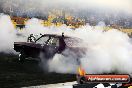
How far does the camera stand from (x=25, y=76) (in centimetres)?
1076

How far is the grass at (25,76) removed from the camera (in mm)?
9387

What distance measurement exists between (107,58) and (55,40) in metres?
2.09

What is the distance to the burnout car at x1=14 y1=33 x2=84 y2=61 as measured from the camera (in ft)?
43.3

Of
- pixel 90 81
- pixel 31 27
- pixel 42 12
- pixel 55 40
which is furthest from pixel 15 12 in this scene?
pixel 90 81

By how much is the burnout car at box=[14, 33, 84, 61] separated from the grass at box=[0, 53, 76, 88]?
57 cm

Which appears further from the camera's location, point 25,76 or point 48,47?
point 48,47

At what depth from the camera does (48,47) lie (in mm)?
13375

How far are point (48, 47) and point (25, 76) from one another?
2804mm

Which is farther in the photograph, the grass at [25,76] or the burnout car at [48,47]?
the burnout car at [48,47]

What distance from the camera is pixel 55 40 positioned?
13.8 metres

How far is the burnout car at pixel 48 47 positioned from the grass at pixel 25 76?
0.57 m

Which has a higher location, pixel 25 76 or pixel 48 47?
pixel 48 47

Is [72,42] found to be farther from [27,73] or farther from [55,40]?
[27,73]

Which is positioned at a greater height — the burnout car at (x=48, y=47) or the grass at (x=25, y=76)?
the burnout car at (x=48, y=47)
